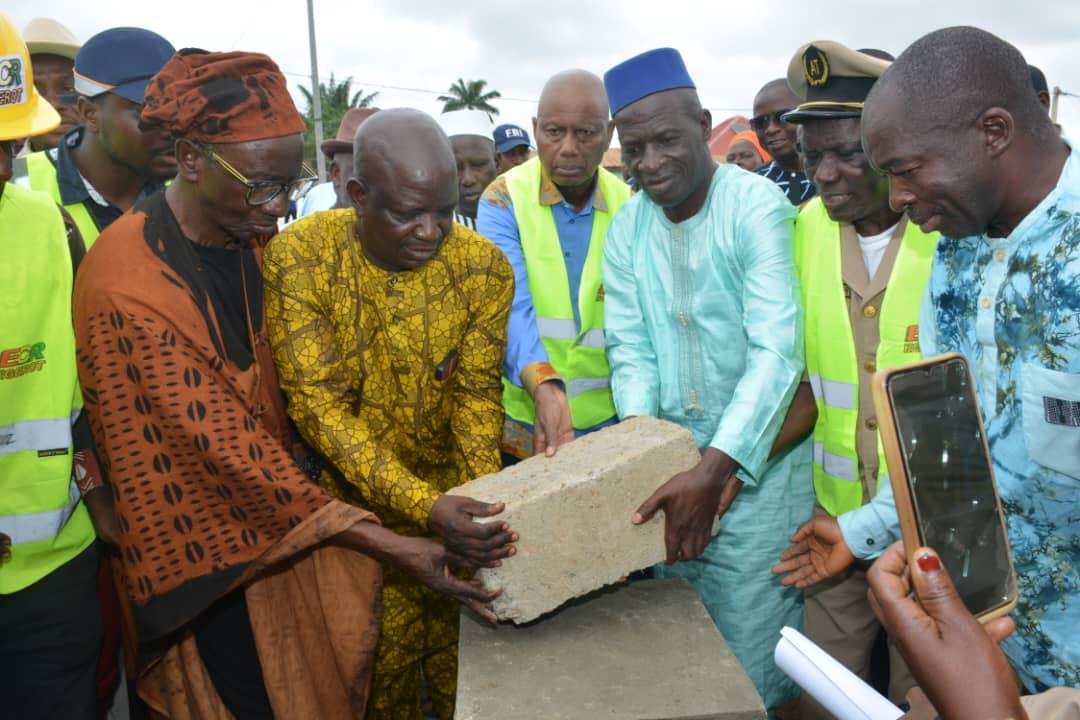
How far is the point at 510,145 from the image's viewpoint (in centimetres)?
691

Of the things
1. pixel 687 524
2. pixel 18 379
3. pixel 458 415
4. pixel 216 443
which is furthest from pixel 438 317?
pixel 18 379

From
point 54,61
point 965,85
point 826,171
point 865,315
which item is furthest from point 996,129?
point 54,61

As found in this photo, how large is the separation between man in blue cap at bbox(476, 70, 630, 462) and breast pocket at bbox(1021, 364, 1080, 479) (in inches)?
75.4

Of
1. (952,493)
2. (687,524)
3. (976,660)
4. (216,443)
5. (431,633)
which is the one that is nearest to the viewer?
(976,660)

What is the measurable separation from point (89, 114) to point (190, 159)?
1283mm

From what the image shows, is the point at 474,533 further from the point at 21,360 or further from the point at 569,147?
the point at 569,147

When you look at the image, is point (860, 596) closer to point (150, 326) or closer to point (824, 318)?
point (824, 318)

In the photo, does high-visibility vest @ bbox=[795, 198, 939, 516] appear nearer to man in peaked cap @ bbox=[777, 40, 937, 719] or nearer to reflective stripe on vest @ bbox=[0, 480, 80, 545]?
man in peaked cap @ bbox=[777, 40, 937, 719]

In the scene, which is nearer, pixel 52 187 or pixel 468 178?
pixel 52 187

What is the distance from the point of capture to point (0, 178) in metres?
2.08

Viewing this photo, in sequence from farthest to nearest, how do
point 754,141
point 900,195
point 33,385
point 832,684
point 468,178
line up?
point 754,141, point 468,178, point 33,385, point 900,195, point 832,684

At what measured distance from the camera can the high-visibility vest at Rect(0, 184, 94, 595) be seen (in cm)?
223

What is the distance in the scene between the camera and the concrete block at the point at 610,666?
1978 millimetres

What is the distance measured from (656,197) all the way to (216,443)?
5.21 feet
